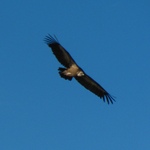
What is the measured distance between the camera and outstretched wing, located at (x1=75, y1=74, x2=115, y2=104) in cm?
3178

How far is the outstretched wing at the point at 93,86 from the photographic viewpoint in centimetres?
3178

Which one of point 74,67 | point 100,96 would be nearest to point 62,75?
point 74,67

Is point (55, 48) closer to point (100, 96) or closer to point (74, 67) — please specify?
point (74, 67)

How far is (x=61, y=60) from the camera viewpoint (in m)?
30.7

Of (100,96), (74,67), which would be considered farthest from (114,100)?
(74,67)

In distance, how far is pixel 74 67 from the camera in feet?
100

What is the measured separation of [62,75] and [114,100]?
3.61 metres

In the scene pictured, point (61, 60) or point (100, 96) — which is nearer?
point (61, 60)

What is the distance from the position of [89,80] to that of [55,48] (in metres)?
2.54

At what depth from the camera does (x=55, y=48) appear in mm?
30672

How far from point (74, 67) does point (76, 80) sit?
135 centimetres

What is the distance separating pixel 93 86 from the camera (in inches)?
1277

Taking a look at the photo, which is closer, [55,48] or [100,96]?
[55,48]

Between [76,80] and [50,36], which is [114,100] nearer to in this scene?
[76,80]
